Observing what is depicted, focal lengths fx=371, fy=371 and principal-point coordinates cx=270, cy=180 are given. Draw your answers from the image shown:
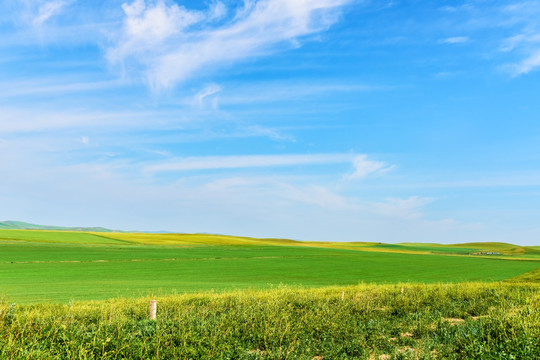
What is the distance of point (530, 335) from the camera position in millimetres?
11312

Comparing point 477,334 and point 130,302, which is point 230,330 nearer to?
point 130,302

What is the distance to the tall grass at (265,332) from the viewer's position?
34.3 ft

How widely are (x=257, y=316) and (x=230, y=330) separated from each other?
6.59ft

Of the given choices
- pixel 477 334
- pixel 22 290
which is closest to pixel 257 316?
pixel 477 334

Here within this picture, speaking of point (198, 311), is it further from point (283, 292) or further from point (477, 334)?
point (477, 334)

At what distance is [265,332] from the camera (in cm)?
1227

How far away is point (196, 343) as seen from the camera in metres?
11.3

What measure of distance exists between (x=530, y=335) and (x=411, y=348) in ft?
11.5

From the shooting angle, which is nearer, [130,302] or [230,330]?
[230,330]

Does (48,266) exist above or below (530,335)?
below

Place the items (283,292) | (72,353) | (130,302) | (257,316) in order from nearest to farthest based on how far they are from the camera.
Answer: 1. (72,353)
2. (257,316)
3. (130,302)
4. (283,292)

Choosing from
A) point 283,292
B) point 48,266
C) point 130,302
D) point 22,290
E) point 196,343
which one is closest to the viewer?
point 196,343

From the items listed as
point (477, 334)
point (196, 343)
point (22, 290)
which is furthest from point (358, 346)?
point (22, 290)

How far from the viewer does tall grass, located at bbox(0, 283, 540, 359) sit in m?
10.5
